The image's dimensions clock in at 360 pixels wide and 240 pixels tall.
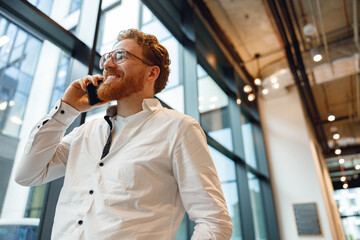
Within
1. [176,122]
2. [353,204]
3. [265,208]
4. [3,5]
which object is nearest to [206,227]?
[176,122]

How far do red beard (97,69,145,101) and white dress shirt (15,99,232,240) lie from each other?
0.13 meters

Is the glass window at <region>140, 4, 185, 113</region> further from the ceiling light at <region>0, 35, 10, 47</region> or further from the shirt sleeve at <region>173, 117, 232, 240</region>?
the shirt sleeve at <region>173, 117, 232, 240</region>

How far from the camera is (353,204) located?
10680 mm

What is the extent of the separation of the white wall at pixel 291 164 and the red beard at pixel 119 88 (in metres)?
5.57

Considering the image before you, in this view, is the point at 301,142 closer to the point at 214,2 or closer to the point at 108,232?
the point at 214,2

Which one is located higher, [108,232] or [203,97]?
[203,97]

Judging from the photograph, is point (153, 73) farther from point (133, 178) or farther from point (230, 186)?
point (230, 186)

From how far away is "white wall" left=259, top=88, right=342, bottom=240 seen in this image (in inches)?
218

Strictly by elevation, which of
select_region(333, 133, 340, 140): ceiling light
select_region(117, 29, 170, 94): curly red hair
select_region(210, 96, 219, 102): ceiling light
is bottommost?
select_region(117, 29, 170, 94): curly red hair

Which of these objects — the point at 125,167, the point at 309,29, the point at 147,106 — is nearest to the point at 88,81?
the point at 147,106

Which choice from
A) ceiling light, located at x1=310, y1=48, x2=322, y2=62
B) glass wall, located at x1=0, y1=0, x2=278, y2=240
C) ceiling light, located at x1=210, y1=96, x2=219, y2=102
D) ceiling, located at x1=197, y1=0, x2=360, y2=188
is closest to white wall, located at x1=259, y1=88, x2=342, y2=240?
ceiling, located at x1=197, y1=0, x2=360, y2=188

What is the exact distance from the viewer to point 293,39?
468 centimetres

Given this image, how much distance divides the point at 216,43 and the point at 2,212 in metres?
4.53

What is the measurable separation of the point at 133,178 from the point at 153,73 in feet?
2.16
